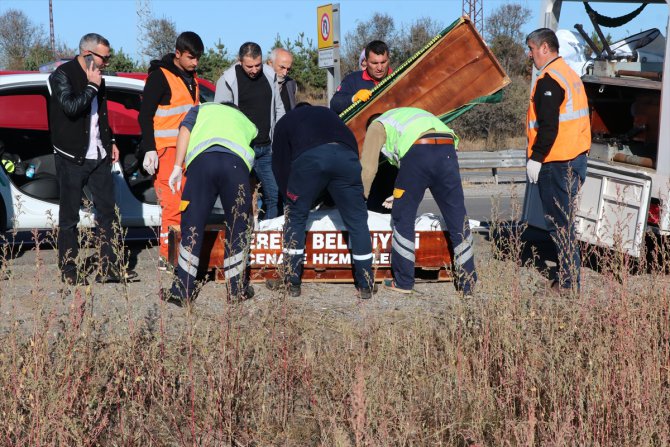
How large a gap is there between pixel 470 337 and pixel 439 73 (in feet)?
11.4

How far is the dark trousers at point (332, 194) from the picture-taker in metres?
6.64

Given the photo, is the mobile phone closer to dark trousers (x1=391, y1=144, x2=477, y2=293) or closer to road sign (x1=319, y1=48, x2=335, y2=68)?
dark trousers (x1=391, y1=144, x2=477, y2=293)

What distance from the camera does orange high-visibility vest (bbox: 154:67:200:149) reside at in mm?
7562

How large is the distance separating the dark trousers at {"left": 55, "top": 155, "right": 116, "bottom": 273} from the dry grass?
1832 millimetres

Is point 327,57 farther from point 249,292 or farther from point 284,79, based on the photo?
point 249,292

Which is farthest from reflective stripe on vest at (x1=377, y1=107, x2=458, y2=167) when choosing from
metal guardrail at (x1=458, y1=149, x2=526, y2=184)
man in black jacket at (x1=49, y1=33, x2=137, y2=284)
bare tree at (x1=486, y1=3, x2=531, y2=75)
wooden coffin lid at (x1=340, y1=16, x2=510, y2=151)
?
bare tree at (x1=486, y1=3, x2=531, y2=75)

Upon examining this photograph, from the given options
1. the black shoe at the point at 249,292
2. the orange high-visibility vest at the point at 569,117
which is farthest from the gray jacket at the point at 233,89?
the orange high-visibility vest at the point at 569,117

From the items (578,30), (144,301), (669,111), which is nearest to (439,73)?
(578,30)

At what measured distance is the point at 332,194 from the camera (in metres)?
6.84

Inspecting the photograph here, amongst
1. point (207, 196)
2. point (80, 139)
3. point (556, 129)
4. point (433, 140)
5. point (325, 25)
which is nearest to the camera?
point (207, 196)

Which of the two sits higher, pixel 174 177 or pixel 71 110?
pixel 71 110

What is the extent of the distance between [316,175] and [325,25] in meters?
6.19

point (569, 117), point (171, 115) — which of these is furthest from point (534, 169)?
point (171, 115)

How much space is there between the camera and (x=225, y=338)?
4383mm
